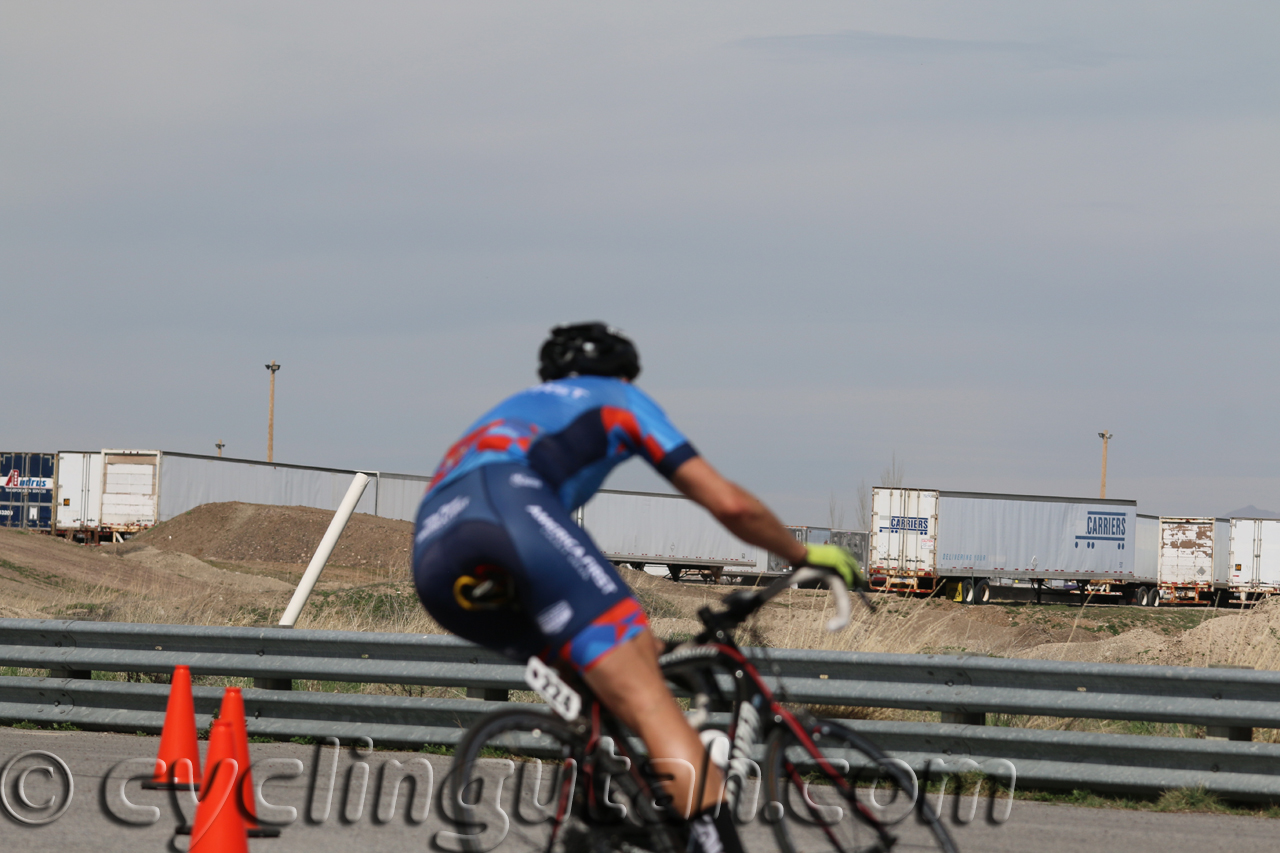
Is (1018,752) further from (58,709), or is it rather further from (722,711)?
(58,709)

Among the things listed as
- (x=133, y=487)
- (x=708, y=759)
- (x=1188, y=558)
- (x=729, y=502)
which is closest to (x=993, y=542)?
(x=1188, y=558)

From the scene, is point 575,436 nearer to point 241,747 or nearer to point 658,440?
point 658,440

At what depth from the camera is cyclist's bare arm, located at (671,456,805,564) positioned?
3330 millimetres

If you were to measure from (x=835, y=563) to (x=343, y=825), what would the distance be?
11.7 feet

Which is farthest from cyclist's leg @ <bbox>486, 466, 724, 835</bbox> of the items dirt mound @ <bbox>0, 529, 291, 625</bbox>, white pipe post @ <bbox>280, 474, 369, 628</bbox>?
dirt mound @ <bbox>0, 529, 291, 625</bbox>

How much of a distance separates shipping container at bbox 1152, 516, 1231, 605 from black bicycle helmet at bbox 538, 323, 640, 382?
5083 centimetres

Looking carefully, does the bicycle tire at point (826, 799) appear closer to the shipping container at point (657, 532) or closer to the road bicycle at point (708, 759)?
the road bicycle at point (708, 759)

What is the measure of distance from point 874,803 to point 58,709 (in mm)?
7105

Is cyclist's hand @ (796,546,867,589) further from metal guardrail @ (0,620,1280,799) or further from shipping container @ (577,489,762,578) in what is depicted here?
shipping container @ (577,489,762,578)

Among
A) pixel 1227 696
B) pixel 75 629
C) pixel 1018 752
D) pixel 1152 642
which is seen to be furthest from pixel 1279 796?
pixel 1152 642

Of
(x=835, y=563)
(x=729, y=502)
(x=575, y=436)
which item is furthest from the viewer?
(x=835, y=563)

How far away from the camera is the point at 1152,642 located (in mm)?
17797

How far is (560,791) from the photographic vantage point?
3623mm

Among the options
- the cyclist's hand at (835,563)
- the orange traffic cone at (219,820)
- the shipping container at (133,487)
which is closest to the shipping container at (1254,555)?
the shipping container at (133,487)
